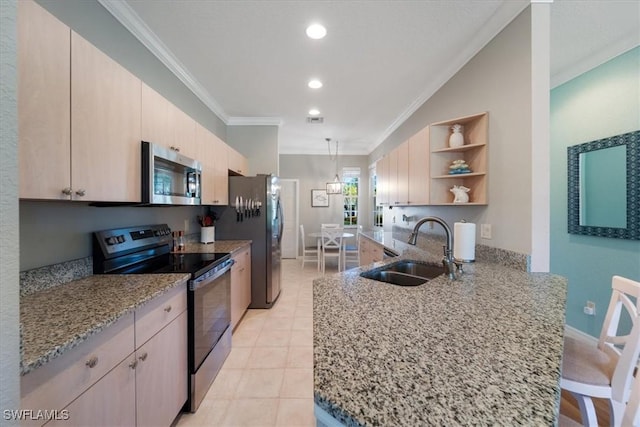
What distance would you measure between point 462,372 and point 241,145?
4.14 meters

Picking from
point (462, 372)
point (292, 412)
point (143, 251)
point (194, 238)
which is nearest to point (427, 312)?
point (462, 372)

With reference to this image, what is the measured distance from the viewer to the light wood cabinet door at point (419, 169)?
2350mm

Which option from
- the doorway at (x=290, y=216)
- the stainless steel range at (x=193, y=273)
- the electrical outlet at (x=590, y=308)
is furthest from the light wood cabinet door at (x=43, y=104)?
the doorway at (x=290, y=216)

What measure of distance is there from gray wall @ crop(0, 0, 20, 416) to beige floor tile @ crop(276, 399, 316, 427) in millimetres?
1418

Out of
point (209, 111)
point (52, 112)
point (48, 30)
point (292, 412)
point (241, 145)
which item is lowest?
point (292, 412)

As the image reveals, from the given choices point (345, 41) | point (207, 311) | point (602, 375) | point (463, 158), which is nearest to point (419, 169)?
point (463, 158)

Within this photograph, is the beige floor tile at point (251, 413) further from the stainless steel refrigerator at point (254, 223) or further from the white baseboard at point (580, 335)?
the white baseboard at point (580, 335)

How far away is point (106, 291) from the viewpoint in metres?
1.26

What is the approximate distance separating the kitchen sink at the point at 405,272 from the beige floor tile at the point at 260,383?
113 cm

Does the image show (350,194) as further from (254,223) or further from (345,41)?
(345,41)

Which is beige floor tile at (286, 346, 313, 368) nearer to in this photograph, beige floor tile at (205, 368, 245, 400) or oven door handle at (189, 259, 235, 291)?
beige floor tile at (205, 368, 245, 400)

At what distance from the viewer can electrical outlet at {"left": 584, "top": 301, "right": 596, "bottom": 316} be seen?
7.59 ft

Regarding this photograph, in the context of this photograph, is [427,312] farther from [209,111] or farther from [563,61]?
[209,111]

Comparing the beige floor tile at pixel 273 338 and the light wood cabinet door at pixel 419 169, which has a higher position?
the light wood cabinet door at pixel 419 169
